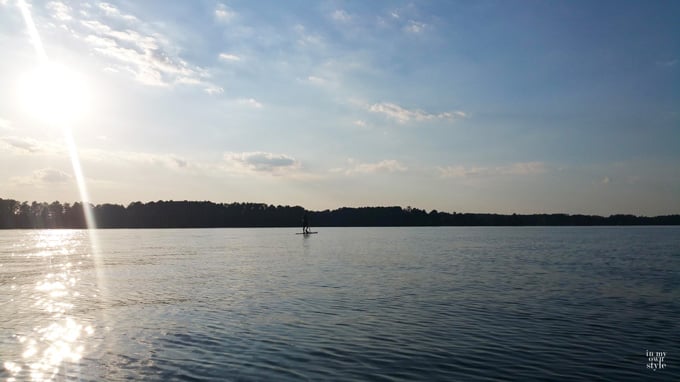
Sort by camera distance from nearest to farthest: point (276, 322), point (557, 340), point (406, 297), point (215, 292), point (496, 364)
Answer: point (496, 364)
point (557, 340)
point (276, 322)
point (406, 297)
point (215, 292)

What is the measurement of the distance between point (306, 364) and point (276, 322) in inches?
288

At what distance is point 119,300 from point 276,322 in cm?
1327

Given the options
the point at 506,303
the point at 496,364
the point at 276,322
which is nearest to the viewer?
the point at 496,364

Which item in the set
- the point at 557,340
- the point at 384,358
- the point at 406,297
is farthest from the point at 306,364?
the point at 406,297

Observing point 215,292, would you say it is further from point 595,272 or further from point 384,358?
point 595,272

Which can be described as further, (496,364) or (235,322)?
(235,322)

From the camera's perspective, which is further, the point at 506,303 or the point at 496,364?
the point at 506,303

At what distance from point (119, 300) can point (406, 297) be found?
18190mm

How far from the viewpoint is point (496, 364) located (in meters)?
16.6

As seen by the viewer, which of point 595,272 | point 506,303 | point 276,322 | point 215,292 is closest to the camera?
point 276,322

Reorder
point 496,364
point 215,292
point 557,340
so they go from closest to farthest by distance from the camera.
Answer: point 496,364, point 557,340, point 215,292

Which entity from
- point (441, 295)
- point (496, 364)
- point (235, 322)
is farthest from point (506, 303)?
point (235, 322)

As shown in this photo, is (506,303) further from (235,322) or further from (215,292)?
(215,292)

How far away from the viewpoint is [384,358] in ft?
56.7
